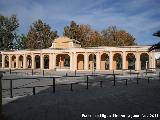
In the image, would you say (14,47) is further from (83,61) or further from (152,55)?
(152,55)

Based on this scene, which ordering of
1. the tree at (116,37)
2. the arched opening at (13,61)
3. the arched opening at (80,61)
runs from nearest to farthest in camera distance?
the arched opening at (80,61) < the arched opening at (13,61) < the tree at (116,37)

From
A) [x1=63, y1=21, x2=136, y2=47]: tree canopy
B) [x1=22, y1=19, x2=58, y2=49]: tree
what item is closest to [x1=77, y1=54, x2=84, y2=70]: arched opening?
[x1=63, y1=21, x2=136, y2=47]: tree canopy

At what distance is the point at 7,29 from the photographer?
81938mm

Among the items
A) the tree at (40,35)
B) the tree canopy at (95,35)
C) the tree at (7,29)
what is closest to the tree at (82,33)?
the tree canopy at (95,35)

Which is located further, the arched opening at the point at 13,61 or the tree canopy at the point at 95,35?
the tree canopy at the point at 95,35

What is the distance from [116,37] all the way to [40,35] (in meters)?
21.3

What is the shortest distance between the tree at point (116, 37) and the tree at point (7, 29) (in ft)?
83.4

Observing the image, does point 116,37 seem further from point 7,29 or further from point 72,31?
point 7,29

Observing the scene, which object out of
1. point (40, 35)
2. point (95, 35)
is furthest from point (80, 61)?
point (40, 35)

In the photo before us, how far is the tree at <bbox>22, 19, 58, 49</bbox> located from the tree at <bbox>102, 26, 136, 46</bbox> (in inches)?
601

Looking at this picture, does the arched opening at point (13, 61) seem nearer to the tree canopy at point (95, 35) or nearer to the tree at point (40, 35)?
the tree at point (40, 35)

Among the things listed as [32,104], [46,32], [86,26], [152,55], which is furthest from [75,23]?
[32,104]

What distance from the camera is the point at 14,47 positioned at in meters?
85.4

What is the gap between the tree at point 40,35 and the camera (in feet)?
266
